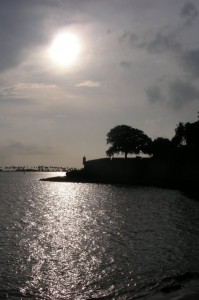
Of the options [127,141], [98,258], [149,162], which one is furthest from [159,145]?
[98,258]

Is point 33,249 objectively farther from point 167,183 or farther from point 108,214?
point 167,183

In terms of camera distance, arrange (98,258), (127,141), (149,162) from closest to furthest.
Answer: (98,258) → (149,162) → (127,141)

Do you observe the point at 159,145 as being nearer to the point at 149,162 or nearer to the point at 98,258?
the point at 149,162

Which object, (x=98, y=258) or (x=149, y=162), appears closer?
(x=98, y=258)

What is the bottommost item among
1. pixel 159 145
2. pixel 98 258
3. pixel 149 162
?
pixel 98 258

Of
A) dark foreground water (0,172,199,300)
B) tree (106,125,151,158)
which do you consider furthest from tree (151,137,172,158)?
dark foreground water (0,172,199,300)

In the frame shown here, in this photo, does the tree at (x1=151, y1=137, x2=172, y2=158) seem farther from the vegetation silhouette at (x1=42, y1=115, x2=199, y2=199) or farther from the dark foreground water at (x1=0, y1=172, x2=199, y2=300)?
the dark foreground water at (x1=0, y1=172, x2=199, y2=300)

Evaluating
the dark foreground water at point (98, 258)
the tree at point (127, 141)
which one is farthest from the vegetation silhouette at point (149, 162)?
the dark foreground water at point (98, 258)

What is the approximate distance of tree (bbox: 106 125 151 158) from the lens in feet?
552

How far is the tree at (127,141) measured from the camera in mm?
168125

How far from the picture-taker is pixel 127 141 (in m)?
168

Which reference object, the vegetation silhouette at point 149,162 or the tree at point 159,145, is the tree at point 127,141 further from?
the tree at point 159,145

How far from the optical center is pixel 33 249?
3189 centimetres

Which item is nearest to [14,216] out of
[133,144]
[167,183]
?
[167,183]
